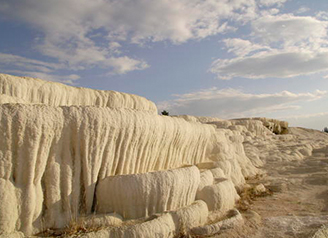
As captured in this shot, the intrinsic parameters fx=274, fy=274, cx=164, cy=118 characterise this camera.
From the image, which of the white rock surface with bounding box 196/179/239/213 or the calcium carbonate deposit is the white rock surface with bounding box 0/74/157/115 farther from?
the white rock surface with bounding box 196/179/239/213

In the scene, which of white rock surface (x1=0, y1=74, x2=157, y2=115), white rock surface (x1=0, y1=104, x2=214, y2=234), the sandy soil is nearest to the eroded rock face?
white rock surface (x1=0, y1=104, x2=214, y2=234)

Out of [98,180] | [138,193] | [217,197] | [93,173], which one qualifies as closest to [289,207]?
[217,197]

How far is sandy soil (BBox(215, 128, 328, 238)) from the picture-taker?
4.28 metres

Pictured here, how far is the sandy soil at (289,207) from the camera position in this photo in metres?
4.28

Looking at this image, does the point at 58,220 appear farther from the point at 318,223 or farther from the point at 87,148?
the point at 318,223

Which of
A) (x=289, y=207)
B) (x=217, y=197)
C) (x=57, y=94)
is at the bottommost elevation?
(x=289, y=207)

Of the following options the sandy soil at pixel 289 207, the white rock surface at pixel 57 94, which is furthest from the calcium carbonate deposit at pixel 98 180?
the white rock surface at pixel 57 94

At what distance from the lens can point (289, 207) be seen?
5691 millimetres

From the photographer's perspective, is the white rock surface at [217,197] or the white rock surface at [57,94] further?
the white rock surface at [57,94]

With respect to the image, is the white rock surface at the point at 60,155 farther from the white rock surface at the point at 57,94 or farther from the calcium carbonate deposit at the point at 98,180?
the white rock surface at the point at 57,94

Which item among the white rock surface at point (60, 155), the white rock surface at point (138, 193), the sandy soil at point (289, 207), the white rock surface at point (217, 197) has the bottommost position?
the sandy soil at point (289, 207)

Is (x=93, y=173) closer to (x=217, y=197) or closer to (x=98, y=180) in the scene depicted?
(x=98, y=180)

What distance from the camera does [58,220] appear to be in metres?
3.51

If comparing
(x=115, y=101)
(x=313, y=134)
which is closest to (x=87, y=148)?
(x=115, y=101)
